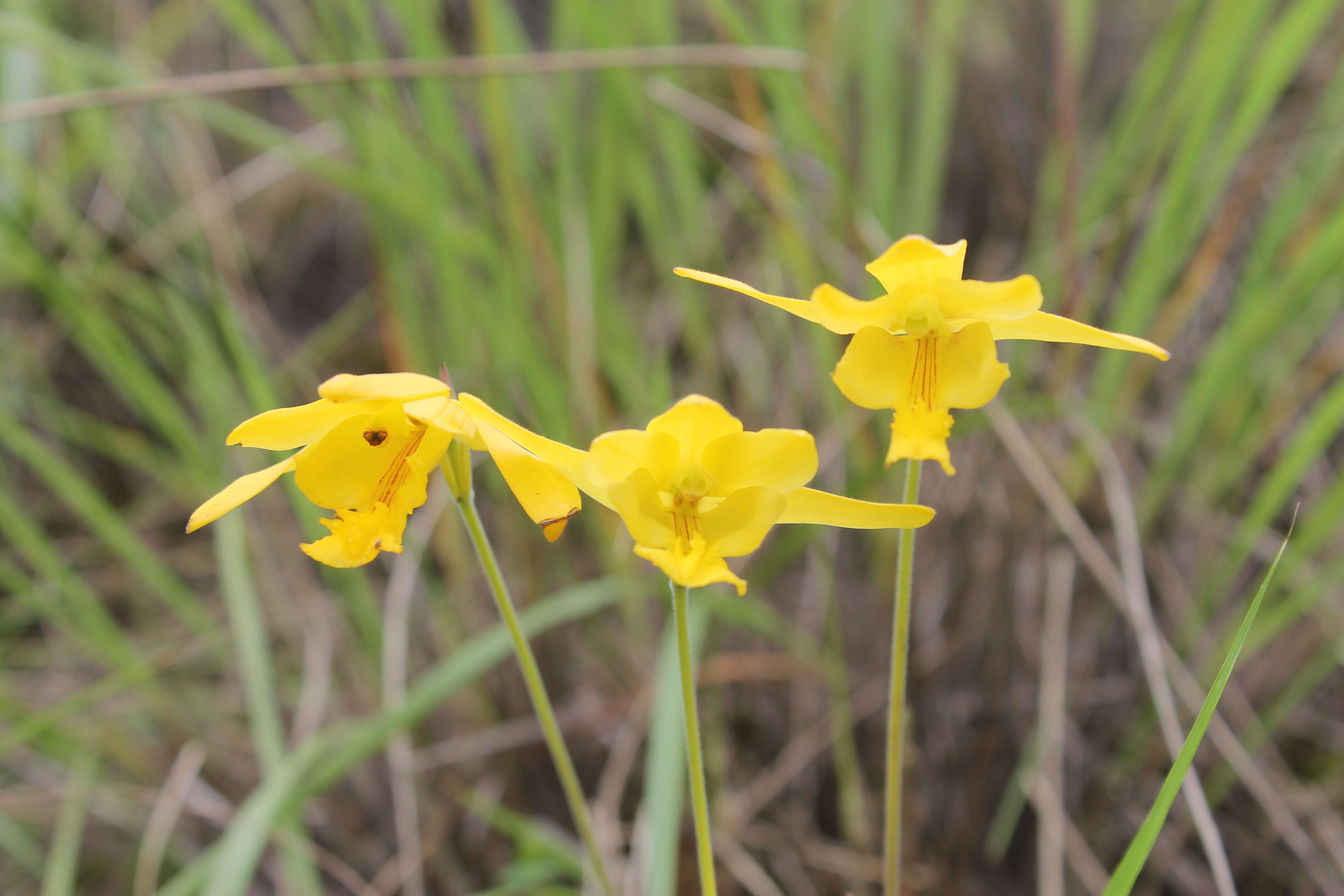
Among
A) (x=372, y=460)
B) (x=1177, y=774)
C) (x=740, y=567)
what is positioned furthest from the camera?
(x=740, y=567)

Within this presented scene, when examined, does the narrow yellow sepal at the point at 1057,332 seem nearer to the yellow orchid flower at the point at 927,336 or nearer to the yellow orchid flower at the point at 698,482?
the yellow orchid flower at the point at 927,336

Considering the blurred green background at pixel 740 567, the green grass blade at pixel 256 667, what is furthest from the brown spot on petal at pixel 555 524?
the green grass blade at pixel 256 667

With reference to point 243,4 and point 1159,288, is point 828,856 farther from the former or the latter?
point 243,4

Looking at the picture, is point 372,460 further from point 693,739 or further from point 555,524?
point 693,739

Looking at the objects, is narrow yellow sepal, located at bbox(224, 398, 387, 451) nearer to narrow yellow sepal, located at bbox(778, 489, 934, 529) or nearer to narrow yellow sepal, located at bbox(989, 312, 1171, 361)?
narrow yellow sepal, located at bbox(778, 489, 934, 529)

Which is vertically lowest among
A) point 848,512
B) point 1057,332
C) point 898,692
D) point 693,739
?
point 693,739

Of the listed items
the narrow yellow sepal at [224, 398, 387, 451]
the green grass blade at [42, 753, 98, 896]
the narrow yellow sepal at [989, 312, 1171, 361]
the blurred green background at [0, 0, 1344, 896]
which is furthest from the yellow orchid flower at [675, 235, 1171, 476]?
the green grass blade at [42, 753, 98, 896]

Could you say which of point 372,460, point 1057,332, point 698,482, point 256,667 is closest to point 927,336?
point 1057,332

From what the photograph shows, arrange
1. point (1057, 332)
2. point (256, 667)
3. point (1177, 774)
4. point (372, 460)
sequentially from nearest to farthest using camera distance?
point (1177, 774)
point (1057, 332)
point (372, 460)
point (256, 667)
